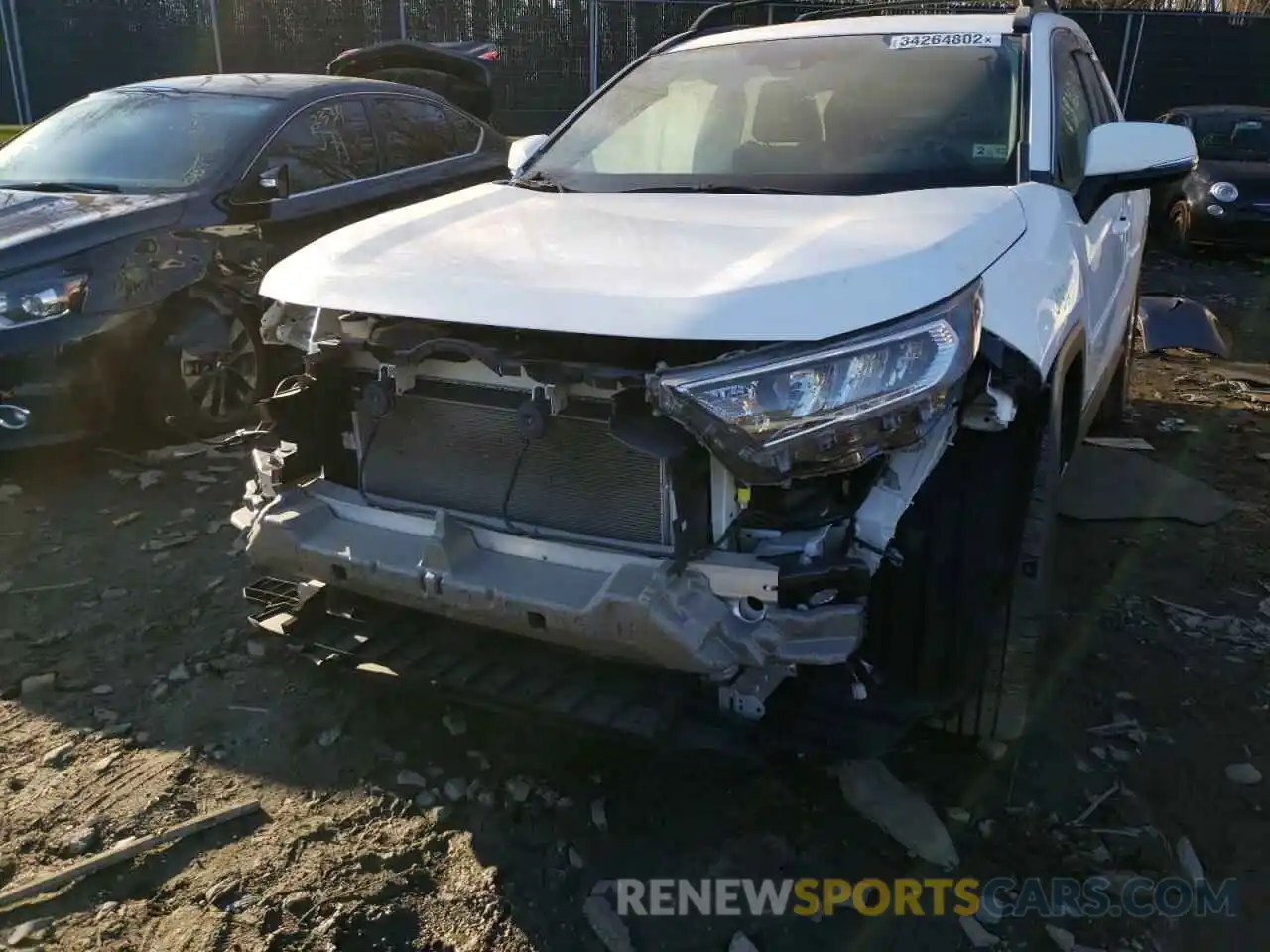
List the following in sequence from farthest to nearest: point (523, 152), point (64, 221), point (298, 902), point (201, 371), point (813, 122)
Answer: point (201, 371) → point (64, 221) → point (523, 152) → point (813, 122) → point (298, 902)

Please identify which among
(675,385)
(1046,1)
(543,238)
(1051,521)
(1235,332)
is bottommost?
(1235,332)

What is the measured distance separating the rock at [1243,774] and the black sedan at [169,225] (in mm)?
3376

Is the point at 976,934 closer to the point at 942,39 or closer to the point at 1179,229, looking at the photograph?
the point at 942,39

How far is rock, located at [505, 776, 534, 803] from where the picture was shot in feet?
9.32

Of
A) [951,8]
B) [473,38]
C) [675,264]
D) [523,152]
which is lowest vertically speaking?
[675,264]

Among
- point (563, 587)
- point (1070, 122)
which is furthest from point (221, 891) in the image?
point (1070, 122)

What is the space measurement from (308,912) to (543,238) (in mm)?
1744

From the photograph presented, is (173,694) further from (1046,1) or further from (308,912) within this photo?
(1046,1)

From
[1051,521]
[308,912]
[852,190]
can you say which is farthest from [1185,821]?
[308,912]

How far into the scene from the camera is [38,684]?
3385mm

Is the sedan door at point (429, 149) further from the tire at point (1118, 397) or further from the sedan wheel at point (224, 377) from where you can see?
the tire at point (1118, 397)

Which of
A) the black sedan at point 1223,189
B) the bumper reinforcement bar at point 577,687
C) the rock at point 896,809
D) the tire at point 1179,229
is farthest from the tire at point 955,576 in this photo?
the tire at point 1179,229

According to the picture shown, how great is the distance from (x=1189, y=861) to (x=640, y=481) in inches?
63.5

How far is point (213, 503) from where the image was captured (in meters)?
4.71
